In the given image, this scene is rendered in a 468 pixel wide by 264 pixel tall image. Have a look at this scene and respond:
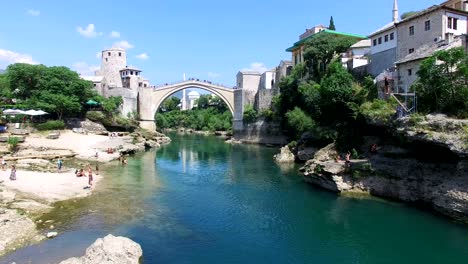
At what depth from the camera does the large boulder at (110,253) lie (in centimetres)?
1339

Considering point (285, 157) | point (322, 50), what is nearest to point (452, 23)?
point (322, 50)

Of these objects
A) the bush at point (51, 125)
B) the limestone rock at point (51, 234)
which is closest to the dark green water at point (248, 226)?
the limestone rock at point (51, 234)

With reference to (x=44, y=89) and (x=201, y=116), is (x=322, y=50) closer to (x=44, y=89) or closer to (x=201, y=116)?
(x=44, y=89)

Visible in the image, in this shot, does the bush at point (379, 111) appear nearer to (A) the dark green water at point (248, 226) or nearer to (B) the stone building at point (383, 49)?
(A) the dark green water at point (248, 226)

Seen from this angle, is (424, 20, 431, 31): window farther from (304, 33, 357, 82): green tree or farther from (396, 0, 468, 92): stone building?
(304, 33, 357, 82): green tree

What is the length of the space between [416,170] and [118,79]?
193 ft

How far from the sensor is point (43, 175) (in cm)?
2842

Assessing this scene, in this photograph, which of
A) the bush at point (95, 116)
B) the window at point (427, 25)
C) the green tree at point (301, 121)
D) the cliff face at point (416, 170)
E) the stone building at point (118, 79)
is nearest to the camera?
the cliff face at point (416, 170)

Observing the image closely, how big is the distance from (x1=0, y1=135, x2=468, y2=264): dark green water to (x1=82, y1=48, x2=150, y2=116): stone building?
120 feet

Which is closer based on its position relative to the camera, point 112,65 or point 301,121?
point 301,121

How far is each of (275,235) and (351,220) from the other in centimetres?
504

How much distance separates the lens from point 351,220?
21.4 metres

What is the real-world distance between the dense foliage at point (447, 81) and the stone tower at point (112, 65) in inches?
2295

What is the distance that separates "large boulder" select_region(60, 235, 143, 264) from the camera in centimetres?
1339
